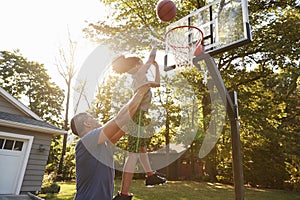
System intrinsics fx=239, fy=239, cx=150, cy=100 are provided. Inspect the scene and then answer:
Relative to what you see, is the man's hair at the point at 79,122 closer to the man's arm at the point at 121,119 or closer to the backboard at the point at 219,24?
the man's arm at the point at 121,119

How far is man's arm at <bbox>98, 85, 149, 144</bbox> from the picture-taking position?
182 centimetres

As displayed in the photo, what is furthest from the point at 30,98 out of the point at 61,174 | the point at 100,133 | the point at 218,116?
the point at 100,133

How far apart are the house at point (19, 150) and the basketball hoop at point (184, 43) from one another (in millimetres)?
6967

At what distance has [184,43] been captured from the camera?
205 inches

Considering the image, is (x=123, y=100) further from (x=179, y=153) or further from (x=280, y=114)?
(x=280, y=114)

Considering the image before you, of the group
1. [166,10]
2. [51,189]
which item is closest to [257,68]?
[166,10]

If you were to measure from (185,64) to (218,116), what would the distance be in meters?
9.42

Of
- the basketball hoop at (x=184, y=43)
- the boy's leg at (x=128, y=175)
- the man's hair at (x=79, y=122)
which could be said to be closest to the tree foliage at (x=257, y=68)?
the basketball hoop at (x=184, y=43)

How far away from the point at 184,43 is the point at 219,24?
872mm

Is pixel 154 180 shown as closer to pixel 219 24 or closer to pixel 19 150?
pixel 219 24

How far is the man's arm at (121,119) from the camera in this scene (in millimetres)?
1815

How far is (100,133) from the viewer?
1968 millimetres

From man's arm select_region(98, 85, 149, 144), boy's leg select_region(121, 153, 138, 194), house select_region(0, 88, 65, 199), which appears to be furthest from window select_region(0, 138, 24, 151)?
man's arm select_region(98, 85, 149, 144)

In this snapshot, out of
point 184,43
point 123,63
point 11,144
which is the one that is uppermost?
point 184,43
